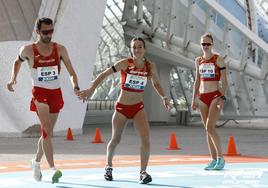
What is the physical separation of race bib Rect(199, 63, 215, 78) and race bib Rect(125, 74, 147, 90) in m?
1.74

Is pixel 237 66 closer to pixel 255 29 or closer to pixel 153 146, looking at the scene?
pixel 255 29

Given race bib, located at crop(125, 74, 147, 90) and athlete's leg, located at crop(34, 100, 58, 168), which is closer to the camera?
athlete's leg, located at crop(34, 100, 58, 168)

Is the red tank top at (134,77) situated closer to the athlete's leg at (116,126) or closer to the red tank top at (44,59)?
the athlete's leg at (116,126)

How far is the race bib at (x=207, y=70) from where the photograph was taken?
31.7 ft

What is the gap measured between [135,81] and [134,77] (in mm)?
54

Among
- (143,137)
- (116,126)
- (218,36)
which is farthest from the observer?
(218,36)

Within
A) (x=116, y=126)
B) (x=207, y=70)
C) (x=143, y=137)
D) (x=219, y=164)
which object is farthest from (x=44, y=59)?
(x=219, y=164)

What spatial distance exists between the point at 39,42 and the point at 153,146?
827 centimetres

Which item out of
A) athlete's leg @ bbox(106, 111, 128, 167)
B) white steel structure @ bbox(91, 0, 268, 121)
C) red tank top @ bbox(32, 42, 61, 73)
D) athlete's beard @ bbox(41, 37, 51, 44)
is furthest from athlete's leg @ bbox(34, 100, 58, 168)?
white steel structure @ bbox(91, 0, 268, 121)

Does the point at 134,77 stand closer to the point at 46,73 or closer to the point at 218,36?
the point at 46,73

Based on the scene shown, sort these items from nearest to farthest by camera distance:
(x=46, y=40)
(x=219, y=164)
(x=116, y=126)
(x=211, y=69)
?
(x=46, y=40) → (x=116, y=126) → (x=219, y=164) → (x=211, y=69)

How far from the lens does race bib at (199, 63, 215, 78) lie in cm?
966

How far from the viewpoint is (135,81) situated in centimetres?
825

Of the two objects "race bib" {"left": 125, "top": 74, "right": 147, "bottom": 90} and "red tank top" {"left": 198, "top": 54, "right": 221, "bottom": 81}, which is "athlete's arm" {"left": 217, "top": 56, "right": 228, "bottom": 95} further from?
"race bib" {"left": 125, "top": 74, "right": 147, "bottom": 90}
